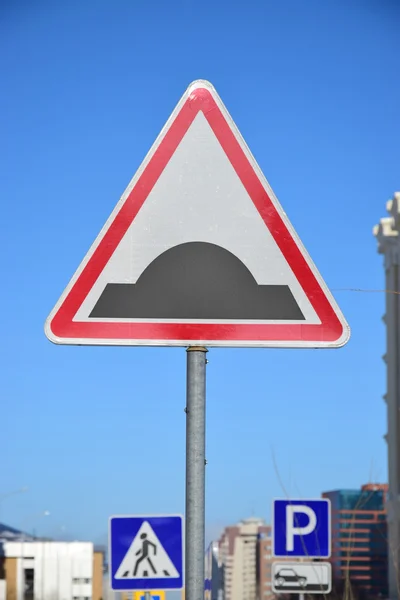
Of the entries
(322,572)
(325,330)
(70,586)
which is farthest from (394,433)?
(325,330)

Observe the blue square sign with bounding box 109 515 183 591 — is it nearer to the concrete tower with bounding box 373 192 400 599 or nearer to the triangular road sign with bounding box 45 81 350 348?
the triangular road sign with bounding box 45 81 350 348

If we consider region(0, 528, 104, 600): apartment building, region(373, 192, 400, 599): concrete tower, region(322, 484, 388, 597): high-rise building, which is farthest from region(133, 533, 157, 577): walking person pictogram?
region(0, 528, 104, 600): apartment building

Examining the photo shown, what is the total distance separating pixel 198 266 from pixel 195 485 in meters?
0.53

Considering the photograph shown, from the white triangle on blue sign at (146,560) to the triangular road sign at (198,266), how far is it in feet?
12.6

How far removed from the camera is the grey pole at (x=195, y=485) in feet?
9.03

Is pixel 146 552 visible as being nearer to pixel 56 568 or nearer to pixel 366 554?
pixel 56 568

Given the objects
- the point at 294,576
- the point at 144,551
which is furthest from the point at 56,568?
the point at 144,551

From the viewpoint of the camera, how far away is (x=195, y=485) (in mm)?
2777

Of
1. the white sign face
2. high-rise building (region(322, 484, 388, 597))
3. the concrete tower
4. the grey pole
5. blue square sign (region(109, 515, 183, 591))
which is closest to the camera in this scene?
the grey pole

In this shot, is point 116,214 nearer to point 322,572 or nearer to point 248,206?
point 248,206

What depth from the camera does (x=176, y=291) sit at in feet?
9.66

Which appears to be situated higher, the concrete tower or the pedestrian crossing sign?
the concrete tower

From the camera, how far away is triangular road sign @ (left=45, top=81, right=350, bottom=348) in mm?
2938

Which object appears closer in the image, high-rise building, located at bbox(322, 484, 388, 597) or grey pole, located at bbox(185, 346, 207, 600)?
grey pole, located at bbox(185, 346, 207, 600)
